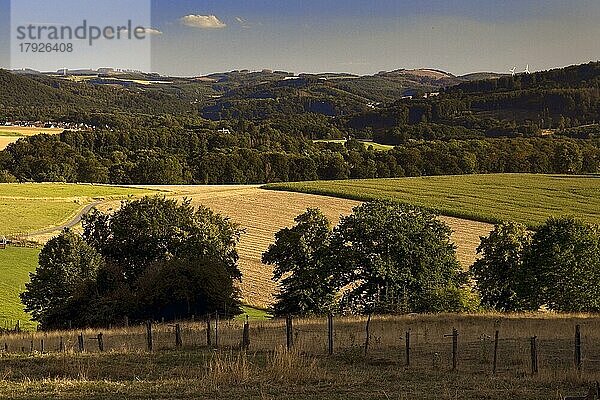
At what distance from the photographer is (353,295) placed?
4266cm

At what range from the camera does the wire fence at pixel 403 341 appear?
19719 millimetres

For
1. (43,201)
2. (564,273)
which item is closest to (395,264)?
(564,273)

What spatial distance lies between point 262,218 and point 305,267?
40033 millimetres

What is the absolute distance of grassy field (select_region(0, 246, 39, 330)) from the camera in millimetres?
46612

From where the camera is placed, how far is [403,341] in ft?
82.0

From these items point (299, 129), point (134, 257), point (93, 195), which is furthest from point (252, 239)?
point (299, 129)

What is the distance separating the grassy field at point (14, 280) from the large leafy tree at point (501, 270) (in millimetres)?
29769

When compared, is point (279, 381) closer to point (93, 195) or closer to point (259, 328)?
point (259, 328)

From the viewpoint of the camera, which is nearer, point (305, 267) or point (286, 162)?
point (305, 267)

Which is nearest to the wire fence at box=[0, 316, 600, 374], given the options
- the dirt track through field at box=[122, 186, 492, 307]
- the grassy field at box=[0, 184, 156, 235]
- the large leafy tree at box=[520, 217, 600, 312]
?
the large leafy tree at box=[520, 217, 600, 312]

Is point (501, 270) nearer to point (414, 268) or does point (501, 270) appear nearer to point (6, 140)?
point (414, 268)

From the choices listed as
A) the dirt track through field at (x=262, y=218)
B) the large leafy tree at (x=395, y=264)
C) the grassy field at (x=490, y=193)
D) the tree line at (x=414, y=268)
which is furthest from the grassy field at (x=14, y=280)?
the grassy field at (x=490, y=193)

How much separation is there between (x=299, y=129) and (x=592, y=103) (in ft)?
270

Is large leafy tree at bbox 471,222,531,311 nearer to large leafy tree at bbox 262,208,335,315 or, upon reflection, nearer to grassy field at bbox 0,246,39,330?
large leafy tree at bbox 262,208,335,315
